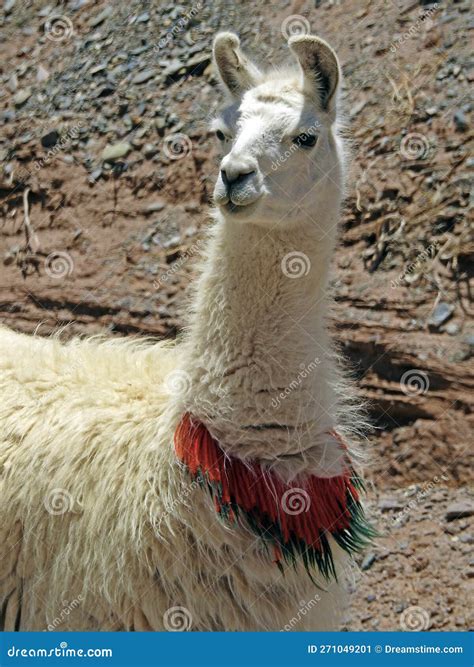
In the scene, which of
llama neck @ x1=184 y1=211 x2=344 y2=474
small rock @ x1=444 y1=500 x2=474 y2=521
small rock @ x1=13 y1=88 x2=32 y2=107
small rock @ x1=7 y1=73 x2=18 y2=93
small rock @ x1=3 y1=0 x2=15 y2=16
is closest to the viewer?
llama neck @ x1=184 y1=211 x2=344 y2=474

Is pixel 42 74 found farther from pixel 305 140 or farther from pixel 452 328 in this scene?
pixel 305 140

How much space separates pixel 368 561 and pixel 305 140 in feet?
8.68

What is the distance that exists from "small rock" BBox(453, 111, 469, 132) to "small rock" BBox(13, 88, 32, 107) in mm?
4731

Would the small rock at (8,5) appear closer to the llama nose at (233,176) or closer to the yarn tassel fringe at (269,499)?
the llama nose at (233,176)

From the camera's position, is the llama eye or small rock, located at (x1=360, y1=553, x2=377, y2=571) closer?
the llama eye

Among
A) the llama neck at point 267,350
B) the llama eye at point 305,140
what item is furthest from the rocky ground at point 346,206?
the llama neck at point 267,350

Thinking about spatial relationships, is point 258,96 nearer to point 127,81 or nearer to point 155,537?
point 155,537

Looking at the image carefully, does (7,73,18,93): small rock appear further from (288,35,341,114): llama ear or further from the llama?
(288,35,341,114): llama ear

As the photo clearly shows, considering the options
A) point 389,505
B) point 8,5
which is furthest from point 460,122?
point 8,5

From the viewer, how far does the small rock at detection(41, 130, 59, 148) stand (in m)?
8.35

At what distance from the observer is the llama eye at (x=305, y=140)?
11.0ft

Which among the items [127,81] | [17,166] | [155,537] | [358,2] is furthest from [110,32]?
[155,537]

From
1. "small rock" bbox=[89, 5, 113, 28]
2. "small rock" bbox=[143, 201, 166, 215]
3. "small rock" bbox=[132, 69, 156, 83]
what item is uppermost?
"small rock" bbox=[89, 5, 113, 28]

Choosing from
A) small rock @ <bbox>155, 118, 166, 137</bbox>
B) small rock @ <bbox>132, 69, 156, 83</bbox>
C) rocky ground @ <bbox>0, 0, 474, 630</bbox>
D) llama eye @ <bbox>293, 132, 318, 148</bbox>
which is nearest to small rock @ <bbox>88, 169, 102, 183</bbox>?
rocky ground @ <bbox>0, 0, 474, 630</bbox>
